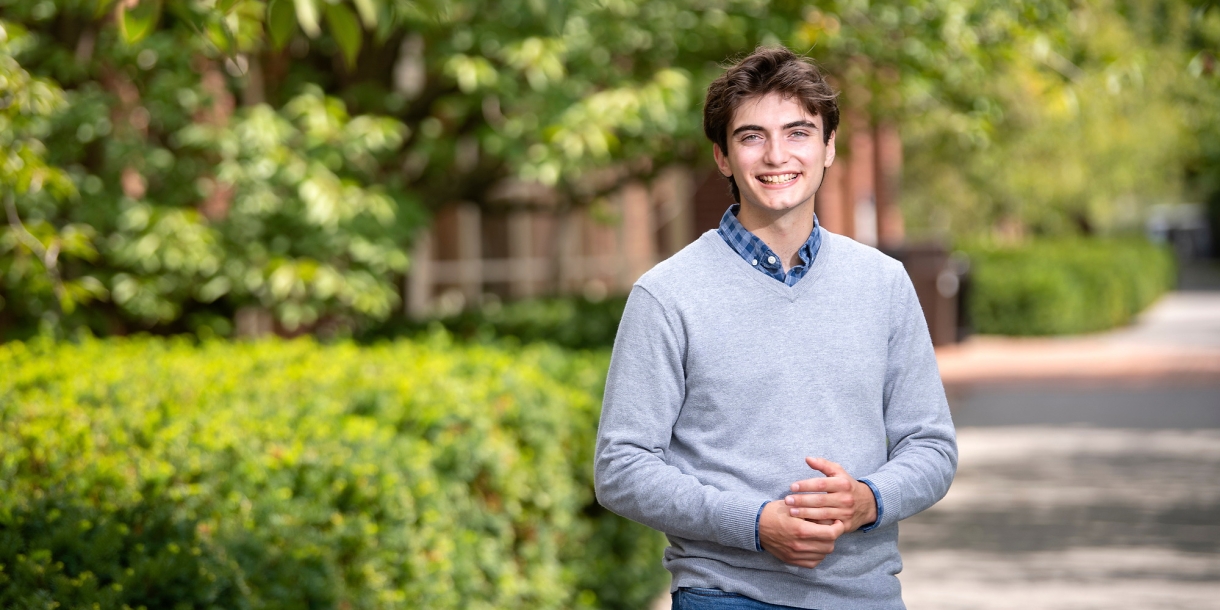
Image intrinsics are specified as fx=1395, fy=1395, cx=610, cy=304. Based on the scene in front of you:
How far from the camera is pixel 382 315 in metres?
8.08

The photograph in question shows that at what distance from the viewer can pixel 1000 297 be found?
22.4m

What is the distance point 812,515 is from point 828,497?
0.04 m

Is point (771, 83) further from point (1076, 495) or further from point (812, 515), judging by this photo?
point (1076, 495)

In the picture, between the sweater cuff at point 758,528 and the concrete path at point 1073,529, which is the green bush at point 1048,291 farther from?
the sweater cuff at point 758,528

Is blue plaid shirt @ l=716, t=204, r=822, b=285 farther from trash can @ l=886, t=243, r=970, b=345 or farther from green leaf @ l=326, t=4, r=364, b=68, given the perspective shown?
trash can @ l=886, t=243, r=970, b=345

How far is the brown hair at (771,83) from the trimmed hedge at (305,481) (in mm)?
1652

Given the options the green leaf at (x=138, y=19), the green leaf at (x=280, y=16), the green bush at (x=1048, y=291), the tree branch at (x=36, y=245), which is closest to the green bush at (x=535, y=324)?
the tree branch at (x=36, y=245)

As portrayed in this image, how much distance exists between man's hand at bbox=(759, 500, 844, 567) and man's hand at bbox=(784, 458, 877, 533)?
12 mm

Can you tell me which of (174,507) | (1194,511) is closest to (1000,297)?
(1194,511)

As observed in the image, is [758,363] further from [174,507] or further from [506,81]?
[506,81]

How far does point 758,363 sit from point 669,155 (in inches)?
235

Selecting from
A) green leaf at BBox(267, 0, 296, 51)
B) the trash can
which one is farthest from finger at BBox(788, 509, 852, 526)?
the trash can

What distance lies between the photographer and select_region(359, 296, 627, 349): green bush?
8.91m

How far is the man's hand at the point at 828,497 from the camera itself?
2367mm
